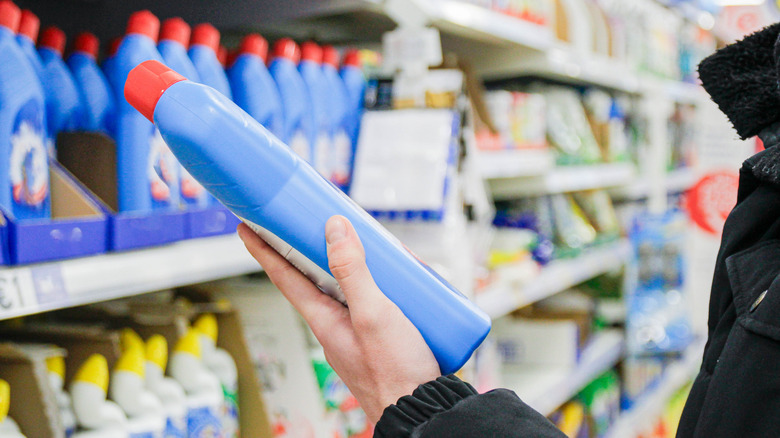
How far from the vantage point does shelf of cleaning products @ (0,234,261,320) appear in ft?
2.64

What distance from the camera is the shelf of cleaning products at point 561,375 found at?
237cm

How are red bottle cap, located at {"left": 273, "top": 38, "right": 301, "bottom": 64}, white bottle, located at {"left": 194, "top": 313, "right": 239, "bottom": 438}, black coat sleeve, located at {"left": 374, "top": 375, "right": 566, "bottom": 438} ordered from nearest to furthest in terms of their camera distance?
black coat sleeve, located at {"left": 374, "top": 375, "right": 566, "bottom": 438}, white bottle, located at {"left": 194, "top": 313, "right": 239, "bottom": 438}, red bottle cap, located at {"left": 273, "top": 38, "right": 301, "bottom": 64}

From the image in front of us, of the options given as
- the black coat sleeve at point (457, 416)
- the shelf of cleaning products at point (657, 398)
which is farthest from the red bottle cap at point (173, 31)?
the shelf of cleaning products at point (657, 398)

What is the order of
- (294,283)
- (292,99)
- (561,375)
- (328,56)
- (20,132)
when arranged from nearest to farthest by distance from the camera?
(294,283), (20,132), (292,99), (328,56), (561,375)

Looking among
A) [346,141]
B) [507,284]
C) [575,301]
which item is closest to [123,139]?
[346,141]

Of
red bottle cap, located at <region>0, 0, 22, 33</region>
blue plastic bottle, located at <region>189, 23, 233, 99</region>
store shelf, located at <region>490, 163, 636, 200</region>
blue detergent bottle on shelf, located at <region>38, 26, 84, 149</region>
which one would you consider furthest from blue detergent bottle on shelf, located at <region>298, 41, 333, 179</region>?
store shelf, located at <region>490, 163, 636, 200</region>

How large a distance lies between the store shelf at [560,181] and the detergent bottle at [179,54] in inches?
Answer: 57.5

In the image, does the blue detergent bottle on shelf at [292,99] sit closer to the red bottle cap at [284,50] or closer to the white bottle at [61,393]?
the red bottle cap at [284,50]

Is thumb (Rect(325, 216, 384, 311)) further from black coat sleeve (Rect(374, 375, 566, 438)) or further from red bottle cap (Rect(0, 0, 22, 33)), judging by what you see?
red bottle cap (Rect(0, 0, 22, 33))

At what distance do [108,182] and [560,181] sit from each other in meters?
1.75

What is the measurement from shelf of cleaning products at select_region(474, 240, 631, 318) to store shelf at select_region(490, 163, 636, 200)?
260 millimetres

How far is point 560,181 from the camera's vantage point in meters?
2.47

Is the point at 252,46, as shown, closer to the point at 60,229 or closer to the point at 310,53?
the point at 310,53

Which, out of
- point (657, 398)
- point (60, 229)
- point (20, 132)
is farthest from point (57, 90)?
point (657, 398)
